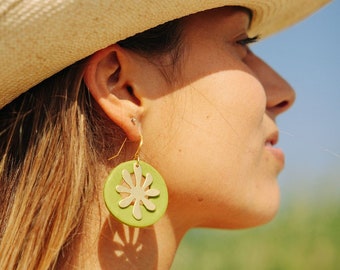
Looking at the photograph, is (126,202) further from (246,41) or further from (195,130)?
(246,41)

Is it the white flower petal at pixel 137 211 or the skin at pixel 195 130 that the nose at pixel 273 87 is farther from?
the white flower petal at pixel 137 211

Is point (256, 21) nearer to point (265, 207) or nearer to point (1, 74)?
point (265, 207)

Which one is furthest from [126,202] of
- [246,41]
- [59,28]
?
[246,41]

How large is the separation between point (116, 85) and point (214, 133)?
9.8 inches

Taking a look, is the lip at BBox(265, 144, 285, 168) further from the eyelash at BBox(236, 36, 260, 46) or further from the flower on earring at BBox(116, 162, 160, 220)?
the flower on earring at BBox(116, 162, 160, 220)

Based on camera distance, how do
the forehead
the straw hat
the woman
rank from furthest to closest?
the forehead < the woman < the straw hat

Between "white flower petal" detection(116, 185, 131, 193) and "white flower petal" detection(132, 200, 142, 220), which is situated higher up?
"white flower petal" detection(116, 185, 131, 193)

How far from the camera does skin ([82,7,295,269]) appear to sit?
130 cm

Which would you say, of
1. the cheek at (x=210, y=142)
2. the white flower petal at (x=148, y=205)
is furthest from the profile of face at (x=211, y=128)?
the white flower petal at (x=148, y=205)

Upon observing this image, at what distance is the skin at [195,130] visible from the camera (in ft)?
4.27

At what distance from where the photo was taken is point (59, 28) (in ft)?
3.63

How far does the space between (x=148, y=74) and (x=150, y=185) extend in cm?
26

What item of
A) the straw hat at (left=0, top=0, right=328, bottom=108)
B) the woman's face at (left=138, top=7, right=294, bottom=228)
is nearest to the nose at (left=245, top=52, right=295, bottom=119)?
the woman's face at (left=138, top=7, right=294, bottom=228)

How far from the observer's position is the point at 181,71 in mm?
1363
